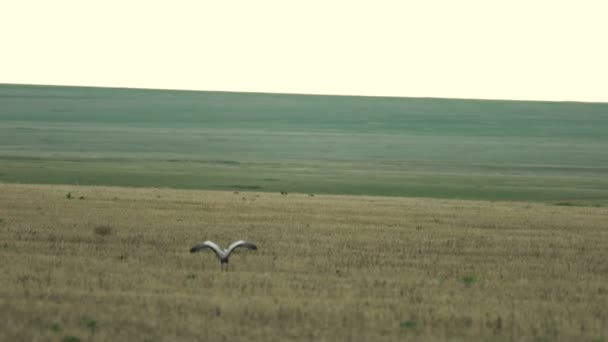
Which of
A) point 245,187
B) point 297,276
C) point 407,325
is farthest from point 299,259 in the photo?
point 245,187

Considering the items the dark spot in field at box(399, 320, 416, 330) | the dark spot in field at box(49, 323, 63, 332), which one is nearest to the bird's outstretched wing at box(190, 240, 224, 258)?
the dark spot in field at box(399, 320, 416, 330)

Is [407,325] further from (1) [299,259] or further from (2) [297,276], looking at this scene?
(1) [299,259]

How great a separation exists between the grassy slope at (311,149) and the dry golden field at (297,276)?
23766mm

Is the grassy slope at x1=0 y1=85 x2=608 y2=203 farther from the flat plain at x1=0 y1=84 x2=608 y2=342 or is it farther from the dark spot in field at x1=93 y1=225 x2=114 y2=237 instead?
the dark spot in field at x1=93 y1=225 x2=114 y2=237

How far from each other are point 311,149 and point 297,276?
92.2 m

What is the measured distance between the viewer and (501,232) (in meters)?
32.8

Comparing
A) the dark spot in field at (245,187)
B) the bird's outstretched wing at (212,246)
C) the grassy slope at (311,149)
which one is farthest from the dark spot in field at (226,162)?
the bird's outstretched wing at (212,246)

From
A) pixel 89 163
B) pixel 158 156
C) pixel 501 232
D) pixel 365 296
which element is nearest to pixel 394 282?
pixel 365 296

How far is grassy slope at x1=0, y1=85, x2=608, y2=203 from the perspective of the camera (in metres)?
64.6

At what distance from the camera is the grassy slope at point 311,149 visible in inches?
2542

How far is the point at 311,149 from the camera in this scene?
375 feet

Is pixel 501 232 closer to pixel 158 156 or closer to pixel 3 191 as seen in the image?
pixel 3 191

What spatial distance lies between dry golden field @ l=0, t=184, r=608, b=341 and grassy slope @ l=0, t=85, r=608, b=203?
2377 centimetres

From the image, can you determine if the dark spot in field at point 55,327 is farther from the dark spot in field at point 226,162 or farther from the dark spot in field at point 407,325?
the dark spot in field at point 226,162
